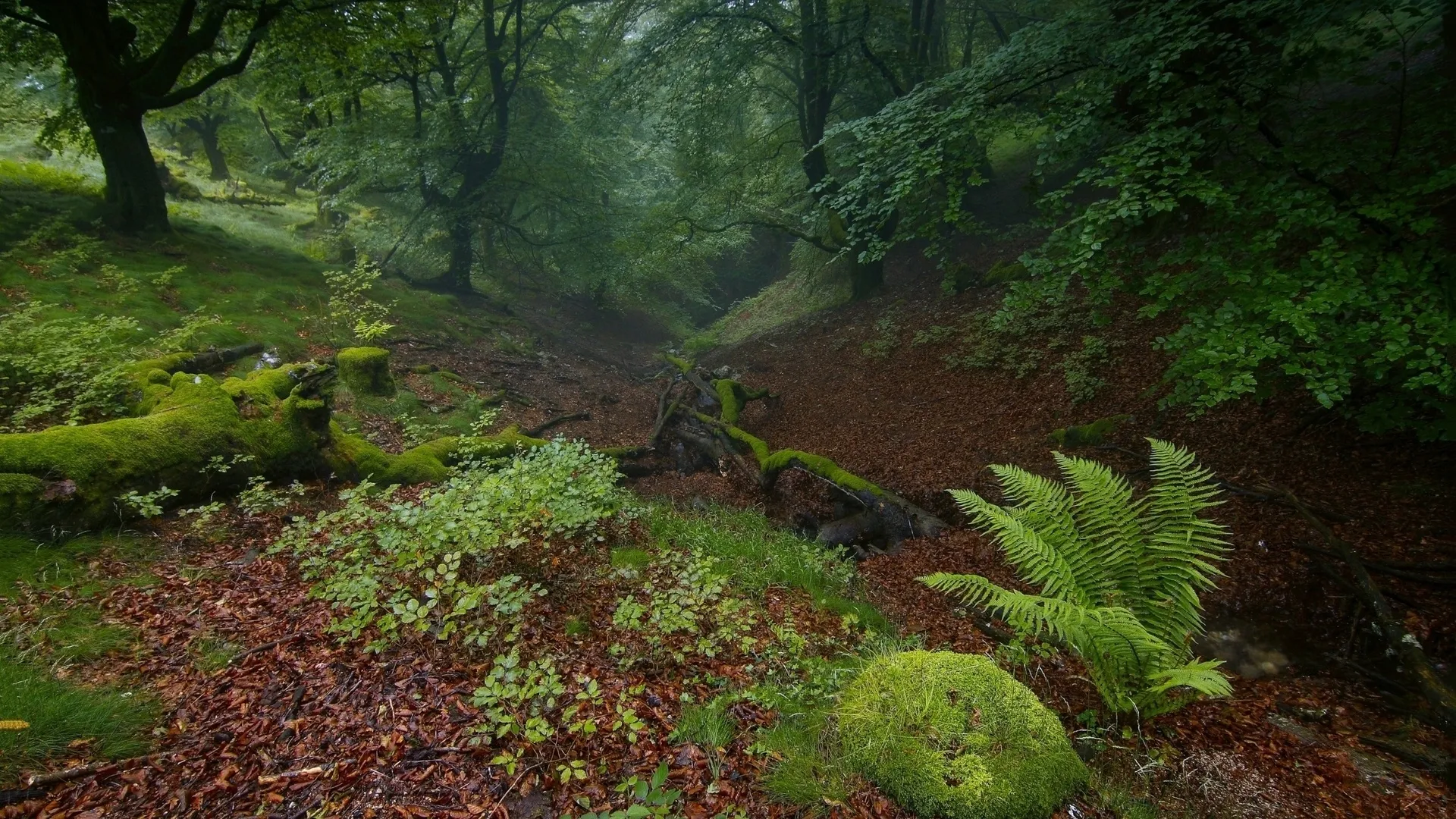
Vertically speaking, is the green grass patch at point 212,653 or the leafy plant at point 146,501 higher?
the leafy plant at point 146,501

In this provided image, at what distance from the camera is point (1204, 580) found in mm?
3666

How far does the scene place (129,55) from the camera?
35.2 feet

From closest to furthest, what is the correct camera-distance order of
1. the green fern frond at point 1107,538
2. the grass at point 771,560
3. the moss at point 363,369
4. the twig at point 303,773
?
the twig at point 303,773, the green fern frond at point 1107,538, the grass at point 771,560, the moss at point 363,369

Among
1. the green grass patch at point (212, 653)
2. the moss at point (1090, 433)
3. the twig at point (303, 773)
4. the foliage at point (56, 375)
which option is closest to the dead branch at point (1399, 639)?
the moss at point (1090, 433)

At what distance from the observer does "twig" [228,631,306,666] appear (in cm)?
358

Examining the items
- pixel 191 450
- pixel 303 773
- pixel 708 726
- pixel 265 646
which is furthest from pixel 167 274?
pixel 708 726

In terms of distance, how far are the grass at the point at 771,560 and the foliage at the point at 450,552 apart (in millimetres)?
1480

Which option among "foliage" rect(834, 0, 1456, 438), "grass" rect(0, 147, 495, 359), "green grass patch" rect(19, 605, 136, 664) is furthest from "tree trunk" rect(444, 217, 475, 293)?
"green grass patch" rect(19, 605, 136, 664)

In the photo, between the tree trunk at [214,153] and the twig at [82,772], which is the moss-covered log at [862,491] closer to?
the twig at [82,772]

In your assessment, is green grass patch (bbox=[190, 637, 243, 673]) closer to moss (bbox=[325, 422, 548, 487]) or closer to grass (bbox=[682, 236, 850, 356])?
moss (bbox=[325, 422, 548, 487])

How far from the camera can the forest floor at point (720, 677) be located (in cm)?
274

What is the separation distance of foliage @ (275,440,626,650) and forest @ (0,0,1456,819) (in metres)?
0.05

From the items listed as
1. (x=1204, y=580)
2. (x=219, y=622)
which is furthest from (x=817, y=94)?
(x=219, y=622)

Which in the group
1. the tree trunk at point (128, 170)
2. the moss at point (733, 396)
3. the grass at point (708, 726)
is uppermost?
the tree trunk at point (128, 170)
